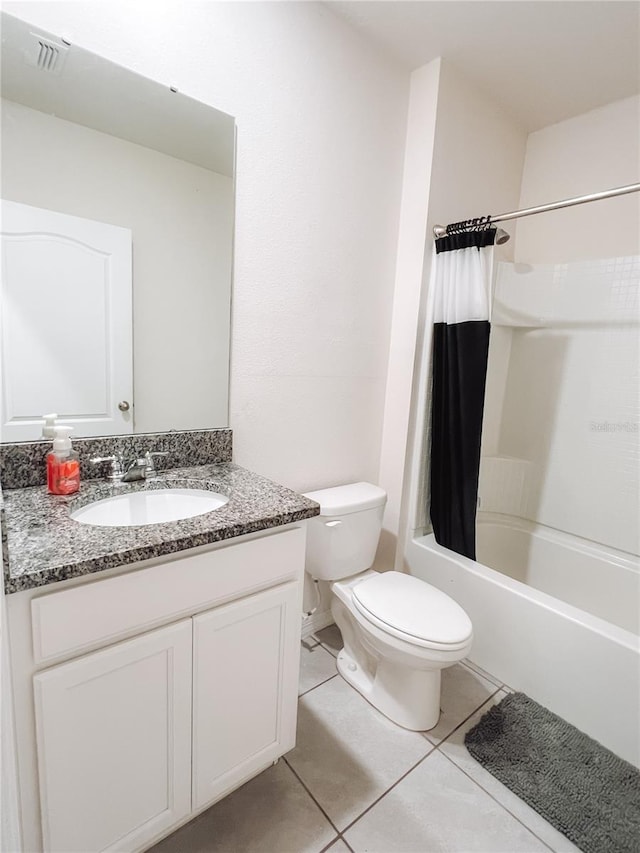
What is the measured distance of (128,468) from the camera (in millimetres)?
1297

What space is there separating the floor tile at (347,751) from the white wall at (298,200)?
0.83 m

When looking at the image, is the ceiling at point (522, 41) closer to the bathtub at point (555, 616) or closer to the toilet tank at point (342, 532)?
the toilet tank at point (342, 532)

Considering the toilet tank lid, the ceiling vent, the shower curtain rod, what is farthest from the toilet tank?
the ceiling vent

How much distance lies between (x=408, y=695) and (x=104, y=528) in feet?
3.93

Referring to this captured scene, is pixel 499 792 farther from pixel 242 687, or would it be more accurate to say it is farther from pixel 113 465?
pixel 113 465

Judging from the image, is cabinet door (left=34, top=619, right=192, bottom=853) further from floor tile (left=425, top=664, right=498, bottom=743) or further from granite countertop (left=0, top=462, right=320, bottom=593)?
floor tile (left=425, top=664, right=498, bottom=743)

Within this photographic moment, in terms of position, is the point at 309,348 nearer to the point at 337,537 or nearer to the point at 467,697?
the point at 337,537

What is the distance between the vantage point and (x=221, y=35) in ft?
4.33

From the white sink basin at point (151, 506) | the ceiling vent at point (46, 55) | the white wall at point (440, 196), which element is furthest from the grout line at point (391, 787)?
the ceiling vent at point (46, 55)

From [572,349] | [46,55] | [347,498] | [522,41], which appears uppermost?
[522,41]

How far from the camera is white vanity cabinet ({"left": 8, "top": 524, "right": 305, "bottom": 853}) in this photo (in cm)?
80

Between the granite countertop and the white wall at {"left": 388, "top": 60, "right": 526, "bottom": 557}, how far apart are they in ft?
3.01

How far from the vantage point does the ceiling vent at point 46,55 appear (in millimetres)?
1059

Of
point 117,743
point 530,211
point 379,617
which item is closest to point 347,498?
point 379,617
